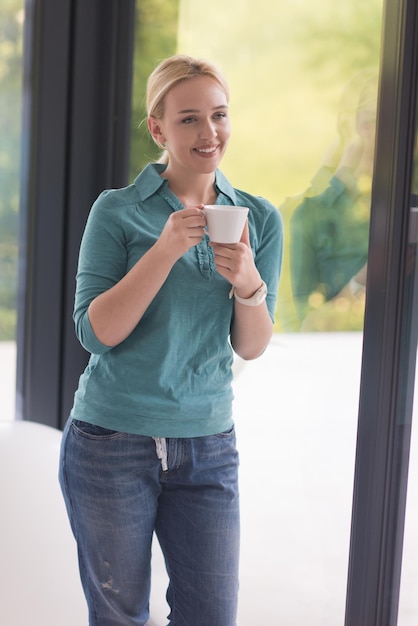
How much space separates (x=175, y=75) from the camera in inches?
59.5

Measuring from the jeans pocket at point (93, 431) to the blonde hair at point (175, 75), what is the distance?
58cm

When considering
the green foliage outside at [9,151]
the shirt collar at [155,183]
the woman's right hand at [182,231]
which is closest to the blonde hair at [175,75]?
the shirt collar at [155,183]

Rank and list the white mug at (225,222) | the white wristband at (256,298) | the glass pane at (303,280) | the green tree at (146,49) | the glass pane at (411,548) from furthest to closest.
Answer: the green tree at (146,49) < the glass pane at (303,280) < the glass pane at (411,548) < the white wristband at (256,298) < the white mug at (225,222)

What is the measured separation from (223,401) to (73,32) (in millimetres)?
1541

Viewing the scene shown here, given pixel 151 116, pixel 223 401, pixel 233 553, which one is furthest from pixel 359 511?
pixel 151 116

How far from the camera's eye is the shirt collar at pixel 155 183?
155 cm

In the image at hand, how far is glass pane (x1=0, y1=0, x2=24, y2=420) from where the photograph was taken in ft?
8.59

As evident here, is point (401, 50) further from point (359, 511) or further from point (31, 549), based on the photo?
point (31, 549)

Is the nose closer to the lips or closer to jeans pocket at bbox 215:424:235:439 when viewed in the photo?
the lips

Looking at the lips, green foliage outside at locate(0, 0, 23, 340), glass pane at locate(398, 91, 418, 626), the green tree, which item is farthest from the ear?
green foliage outside at locate(0, 0, 23, 340)

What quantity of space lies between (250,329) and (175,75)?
0.47 metres

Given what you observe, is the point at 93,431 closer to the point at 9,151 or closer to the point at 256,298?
the point at 256,298

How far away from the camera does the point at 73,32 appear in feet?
8.56

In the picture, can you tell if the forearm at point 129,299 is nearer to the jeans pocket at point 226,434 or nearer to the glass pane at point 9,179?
the jeans pocket at point 226,434
